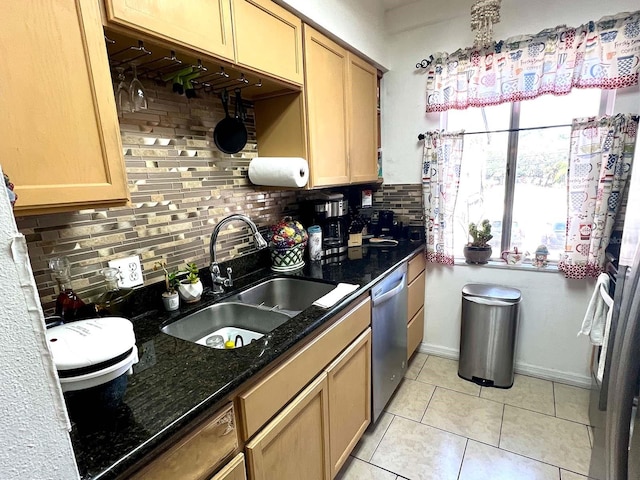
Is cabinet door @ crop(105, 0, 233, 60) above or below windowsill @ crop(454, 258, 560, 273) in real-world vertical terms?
above

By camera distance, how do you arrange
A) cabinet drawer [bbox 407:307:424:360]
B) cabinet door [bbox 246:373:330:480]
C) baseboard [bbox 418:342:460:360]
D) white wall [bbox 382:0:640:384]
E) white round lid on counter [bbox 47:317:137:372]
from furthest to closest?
baseboard [bbox 418:342:460:360]
cabinet drawer [bbox 407:307:424:360]
white wall [bbox 382:0:640:384]
cabinet door [bbox 246:373:330:480]
white round lid on counter [bbox 47:317:137:372]

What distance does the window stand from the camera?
6.63 feet

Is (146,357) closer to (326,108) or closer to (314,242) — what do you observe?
(314,242)

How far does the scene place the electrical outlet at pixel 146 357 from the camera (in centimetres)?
93

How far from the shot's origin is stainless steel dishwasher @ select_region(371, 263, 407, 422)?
1695 mm

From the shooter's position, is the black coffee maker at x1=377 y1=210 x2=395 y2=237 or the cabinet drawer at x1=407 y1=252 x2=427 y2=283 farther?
the black coffee maker at x1=377 y1=210 x2=395 y2=237

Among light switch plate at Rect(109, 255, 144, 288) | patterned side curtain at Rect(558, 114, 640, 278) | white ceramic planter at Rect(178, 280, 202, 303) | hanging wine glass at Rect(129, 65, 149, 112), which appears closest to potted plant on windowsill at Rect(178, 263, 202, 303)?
white ceramic planter at Rect(178, 280, 202, 303)

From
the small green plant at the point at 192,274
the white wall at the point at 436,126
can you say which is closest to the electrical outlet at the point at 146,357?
the small green plant at the point at 192,274

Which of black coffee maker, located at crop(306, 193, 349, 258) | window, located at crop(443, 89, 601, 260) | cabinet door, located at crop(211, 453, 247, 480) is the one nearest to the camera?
cabinet door, located at crop(211, 453, 247, 480)

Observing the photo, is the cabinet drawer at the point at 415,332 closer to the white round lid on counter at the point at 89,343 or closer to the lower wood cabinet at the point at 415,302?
the lower wood cabinet at the point at 415,302

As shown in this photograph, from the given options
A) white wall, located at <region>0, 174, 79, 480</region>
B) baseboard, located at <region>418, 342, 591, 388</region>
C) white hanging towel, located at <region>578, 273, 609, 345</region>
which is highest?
white wall, located at <region>0, 174, 79, 480</region>

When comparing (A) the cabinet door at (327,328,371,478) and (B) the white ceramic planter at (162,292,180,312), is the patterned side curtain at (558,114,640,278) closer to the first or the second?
(A) the cabinet door at (327,328,371,478)

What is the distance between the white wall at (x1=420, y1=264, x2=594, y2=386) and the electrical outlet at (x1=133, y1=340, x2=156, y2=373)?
2.03 metres

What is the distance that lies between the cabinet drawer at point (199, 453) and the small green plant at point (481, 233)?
1980 mm
